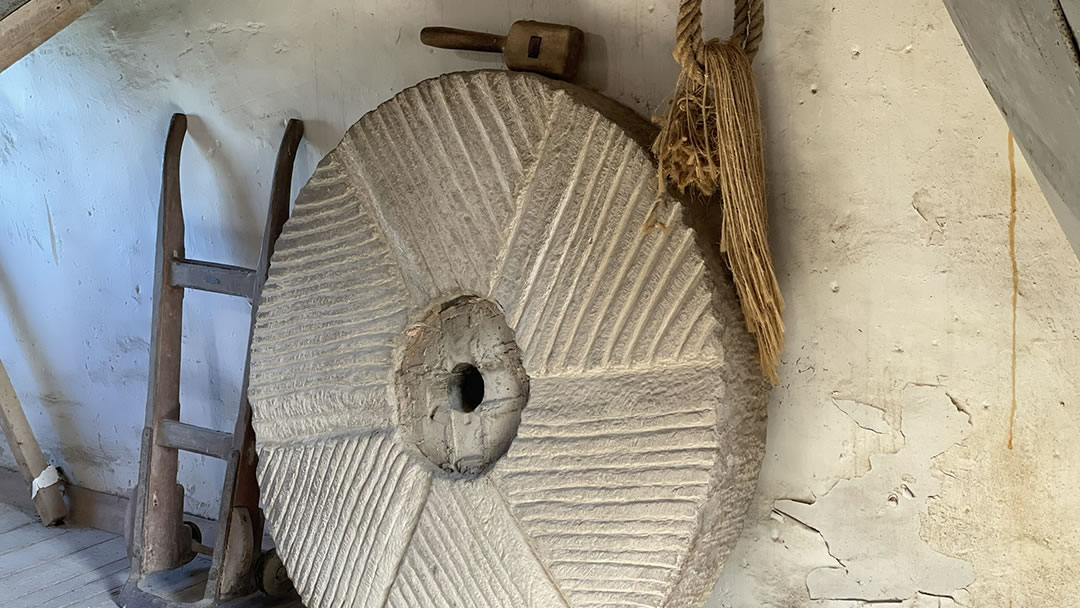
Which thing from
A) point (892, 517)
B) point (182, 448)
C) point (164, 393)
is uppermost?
point (892, 517)

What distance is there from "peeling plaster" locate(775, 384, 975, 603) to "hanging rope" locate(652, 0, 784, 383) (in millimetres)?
259

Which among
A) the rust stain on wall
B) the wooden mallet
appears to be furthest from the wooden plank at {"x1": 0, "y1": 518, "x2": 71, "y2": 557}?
the rust stain on wall

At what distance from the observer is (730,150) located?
162 cm

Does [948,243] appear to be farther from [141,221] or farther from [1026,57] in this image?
[141,221]

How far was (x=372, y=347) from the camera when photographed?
6.47ft

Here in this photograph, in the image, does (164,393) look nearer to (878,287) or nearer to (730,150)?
(730,150)

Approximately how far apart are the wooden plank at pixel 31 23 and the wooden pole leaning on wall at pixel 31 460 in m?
1.16

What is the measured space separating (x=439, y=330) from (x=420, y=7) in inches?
27.8

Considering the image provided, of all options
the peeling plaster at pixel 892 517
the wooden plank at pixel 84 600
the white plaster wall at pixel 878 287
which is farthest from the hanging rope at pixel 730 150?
the wooden plank at pixel 84 600

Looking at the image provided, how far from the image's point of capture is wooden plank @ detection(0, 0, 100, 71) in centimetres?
208

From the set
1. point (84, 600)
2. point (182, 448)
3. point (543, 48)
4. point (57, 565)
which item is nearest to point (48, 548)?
point (57, 565)

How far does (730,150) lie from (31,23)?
1434 mm

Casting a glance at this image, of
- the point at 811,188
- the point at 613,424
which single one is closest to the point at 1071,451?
the point at 811,188

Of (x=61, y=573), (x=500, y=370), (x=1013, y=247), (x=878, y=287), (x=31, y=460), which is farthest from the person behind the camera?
(x=31, y=460)
